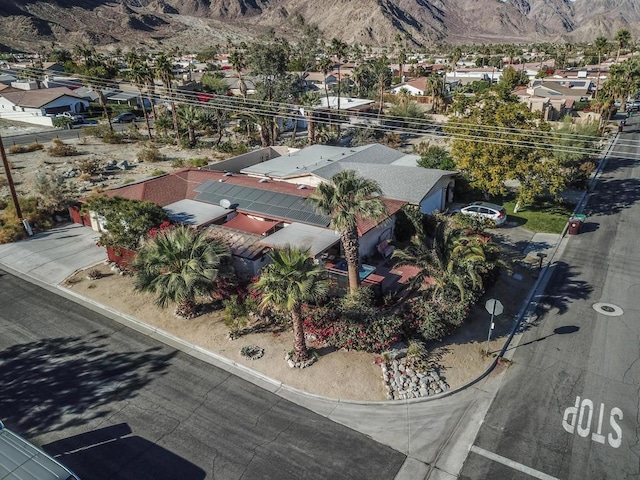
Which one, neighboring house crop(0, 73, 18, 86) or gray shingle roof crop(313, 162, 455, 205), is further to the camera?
neighboring house crop(0, 73, 18, 86)

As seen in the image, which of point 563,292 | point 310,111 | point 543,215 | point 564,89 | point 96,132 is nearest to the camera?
point 563,292

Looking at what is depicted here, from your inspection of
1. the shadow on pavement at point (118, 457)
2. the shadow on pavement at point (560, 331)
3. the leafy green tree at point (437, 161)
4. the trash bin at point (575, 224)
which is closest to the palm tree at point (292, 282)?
the shadow on pavement at point (118, 457)

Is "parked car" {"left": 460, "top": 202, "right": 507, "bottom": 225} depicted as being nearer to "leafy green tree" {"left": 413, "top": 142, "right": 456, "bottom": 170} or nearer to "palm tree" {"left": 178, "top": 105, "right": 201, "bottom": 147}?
"leafy green tree" {"left": 413, "top": 142, "right": 456, "bottom": 170}

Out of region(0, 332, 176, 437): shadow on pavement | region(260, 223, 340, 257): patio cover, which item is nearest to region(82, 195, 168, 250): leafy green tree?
region(0, 332, 176, 437): shadow on pavement

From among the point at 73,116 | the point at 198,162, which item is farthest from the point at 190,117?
the point at 73,116

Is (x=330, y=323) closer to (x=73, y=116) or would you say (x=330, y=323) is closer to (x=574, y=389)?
(x=574, y=389)

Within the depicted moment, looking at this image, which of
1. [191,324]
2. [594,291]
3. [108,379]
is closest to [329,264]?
[191,324]
